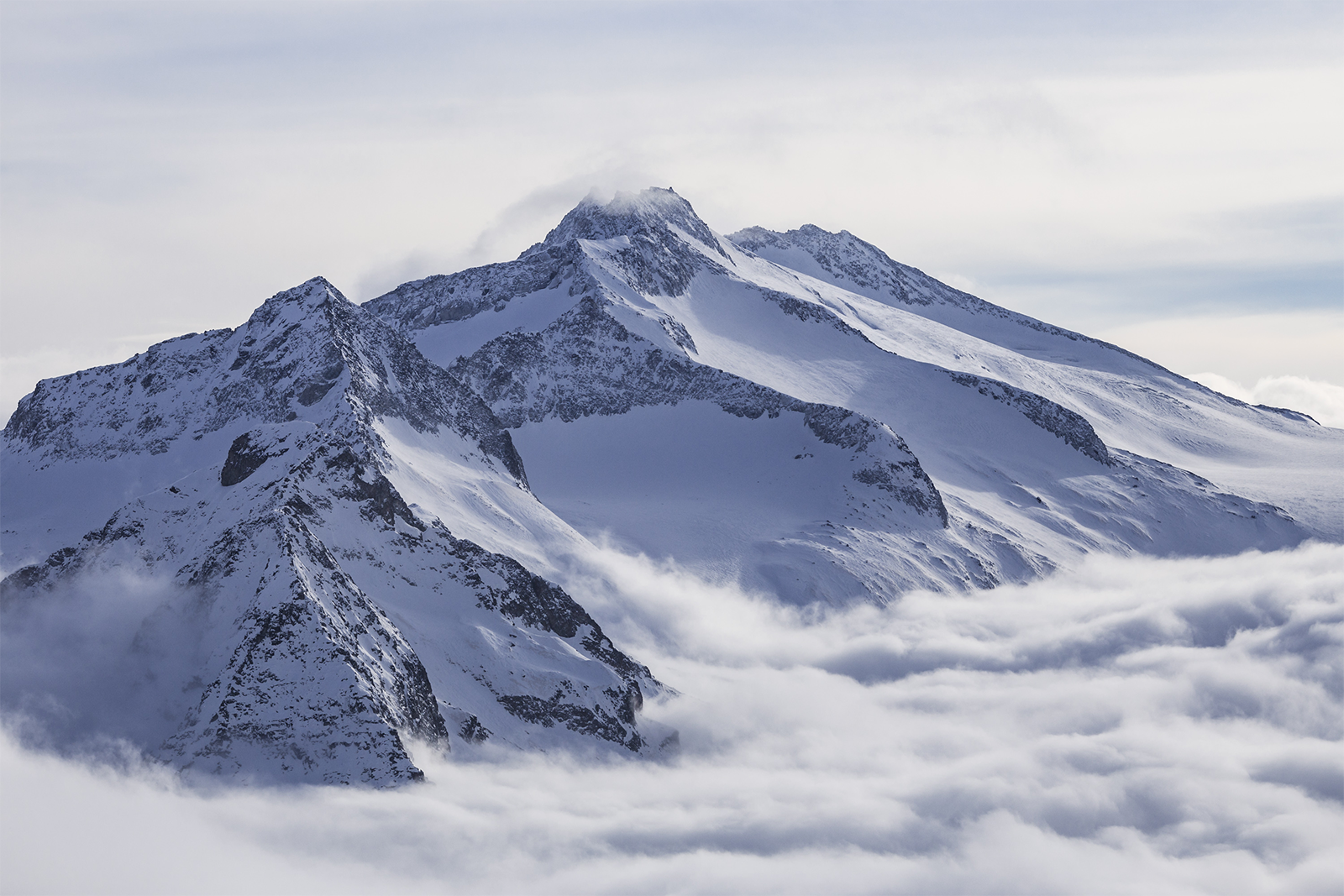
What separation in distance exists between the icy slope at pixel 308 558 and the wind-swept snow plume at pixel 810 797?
164 inches

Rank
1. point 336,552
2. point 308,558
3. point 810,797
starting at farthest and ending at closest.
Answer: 1. point 810,797
2. point 336,552
3. point 308,558

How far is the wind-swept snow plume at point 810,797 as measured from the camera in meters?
105

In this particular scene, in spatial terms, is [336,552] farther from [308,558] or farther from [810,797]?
[810,797]

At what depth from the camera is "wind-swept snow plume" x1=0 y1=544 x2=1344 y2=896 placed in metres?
105

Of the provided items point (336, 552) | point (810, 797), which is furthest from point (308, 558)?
point (810, 797)

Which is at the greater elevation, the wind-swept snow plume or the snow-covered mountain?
the snow-covered mountain

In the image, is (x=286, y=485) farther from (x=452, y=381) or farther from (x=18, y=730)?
(x=452, y=381)

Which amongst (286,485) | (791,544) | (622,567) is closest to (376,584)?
(286,485)

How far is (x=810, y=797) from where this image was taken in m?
151

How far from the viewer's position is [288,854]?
335ft

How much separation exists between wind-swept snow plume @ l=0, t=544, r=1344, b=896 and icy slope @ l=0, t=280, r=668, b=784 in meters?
4.16

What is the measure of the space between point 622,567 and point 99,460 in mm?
62919

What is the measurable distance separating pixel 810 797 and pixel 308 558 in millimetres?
65520

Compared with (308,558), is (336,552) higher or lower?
higher
